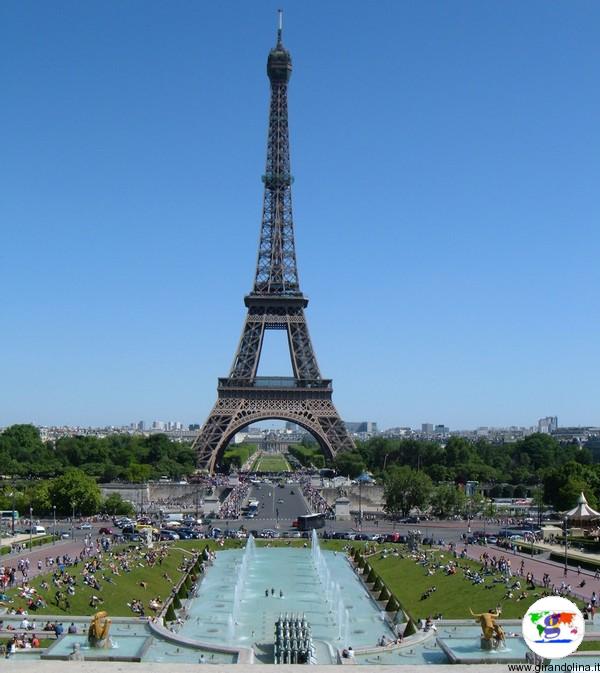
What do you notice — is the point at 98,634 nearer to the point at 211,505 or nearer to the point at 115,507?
the point at 115,507

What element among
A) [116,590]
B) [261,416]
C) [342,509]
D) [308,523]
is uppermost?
[261,416]

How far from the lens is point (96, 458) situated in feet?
363

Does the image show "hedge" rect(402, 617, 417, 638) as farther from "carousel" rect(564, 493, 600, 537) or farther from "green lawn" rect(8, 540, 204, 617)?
"carousel" rect(564, 493, 600, 537)

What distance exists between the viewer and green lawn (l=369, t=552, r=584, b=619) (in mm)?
37500

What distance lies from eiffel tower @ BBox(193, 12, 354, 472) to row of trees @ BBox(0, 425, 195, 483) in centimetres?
672

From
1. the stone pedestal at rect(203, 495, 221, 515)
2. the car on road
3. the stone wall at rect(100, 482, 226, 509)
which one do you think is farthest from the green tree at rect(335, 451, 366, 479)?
the car on road

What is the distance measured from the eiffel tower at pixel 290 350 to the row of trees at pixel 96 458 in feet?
22.1

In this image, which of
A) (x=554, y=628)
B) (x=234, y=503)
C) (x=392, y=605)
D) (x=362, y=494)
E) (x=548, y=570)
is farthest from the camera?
(x=362, y=494)

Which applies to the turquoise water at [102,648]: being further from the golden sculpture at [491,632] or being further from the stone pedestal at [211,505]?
the stone pedestal at [211,505]

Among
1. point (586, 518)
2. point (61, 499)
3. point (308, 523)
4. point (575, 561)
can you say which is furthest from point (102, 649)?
point (61, 499)

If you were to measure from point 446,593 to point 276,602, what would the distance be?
7.64 metres

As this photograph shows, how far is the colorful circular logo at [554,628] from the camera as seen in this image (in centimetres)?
1950

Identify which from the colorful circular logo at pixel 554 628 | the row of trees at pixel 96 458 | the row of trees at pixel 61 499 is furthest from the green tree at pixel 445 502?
the colorful circular logo at pixel 554 628

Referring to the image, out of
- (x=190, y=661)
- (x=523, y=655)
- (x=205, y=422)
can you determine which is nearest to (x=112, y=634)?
(x=190, y=661)
